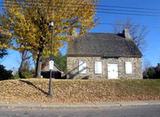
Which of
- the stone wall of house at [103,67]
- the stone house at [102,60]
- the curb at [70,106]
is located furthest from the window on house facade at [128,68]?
Answer: the curb at [70,106]

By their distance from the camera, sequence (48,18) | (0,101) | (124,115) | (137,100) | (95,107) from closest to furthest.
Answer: (124,115) < (95,107) < (0,101) < (137,100) < (48,18)

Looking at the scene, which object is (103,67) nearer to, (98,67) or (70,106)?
(98,67)

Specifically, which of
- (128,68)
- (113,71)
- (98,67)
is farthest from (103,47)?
(128,68)

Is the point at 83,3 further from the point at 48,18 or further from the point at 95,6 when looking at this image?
the point at 48,18

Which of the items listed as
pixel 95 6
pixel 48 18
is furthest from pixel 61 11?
pixel 95 6

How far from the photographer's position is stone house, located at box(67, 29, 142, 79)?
44.0 metres

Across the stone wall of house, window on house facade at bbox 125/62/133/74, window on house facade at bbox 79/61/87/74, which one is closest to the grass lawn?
the stone wall of house

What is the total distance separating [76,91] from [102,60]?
16251 millimetres

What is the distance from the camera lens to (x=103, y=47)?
1817 inches

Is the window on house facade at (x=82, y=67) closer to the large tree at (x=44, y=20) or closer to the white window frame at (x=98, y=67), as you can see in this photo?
the white window frame at (x=98, y=67)

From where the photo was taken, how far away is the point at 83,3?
3503 centimetres

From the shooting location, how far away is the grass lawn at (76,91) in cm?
2662

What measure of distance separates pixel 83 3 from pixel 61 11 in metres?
2.65

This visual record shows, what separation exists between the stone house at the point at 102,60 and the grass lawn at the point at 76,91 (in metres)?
11.9
